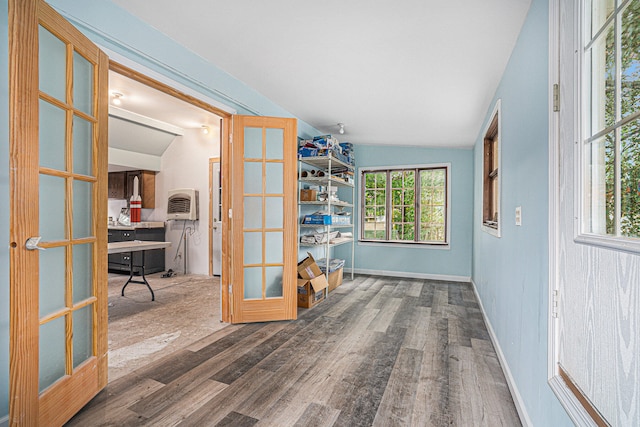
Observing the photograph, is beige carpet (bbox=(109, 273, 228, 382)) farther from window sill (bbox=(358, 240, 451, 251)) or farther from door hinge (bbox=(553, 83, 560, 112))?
door hinge (bbox=(553, 83, 560, 112))

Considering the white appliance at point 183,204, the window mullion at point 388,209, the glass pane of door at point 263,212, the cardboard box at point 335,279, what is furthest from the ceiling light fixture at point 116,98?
the window mullion at point 388,209

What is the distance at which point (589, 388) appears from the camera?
971 millimetres

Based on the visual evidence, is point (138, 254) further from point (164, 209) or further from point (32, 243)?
point (32, 243)

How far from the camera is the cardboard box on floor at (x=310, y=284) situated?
3.61 metres

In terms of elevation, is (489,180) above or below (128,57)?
below

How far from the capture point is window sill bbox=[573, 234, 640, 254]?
77 cm

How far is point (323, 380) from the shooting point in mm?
2047

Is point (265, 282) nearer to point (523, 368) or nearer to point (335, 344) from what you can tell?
point (335, 344)

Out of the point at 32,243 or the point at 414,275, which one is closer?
the point at 32,243

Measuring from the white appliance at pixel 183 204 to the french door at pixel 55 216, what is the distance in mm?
3645

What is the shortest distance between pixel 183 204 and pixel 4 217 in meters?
4.19

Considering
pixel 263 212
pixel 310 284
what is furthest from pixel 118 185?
pixel 310 284

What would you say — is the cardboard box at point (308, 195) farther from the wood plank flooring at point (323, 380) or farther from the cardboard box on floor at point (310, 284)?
the wood plank flooring at point (323, 380)

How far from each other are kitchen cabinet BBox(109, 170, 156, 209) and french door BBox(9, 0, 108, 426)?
4.29 m
